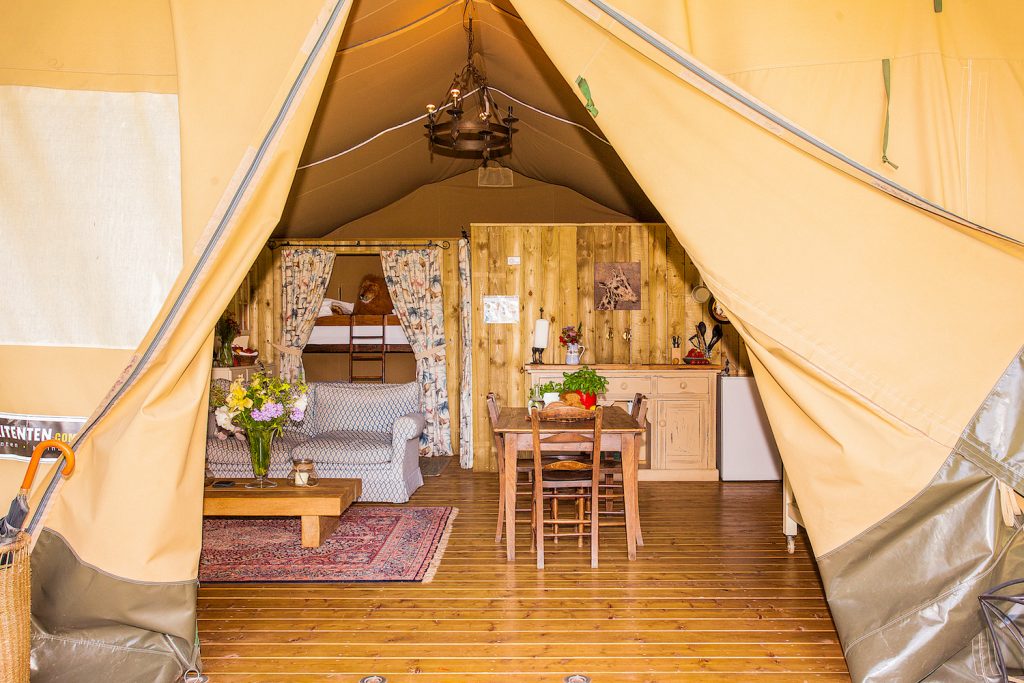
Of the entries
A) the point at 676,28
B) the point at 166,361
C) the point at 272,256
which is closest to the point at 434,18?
the point at 676,28

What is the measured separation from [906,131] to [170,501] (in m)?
2.83

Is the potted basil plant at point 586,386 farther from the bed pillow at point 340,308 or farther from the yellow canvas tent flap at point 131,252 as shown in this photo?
the bed pillow at point 340,308

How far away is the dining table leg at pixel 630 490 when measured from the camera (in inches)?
165

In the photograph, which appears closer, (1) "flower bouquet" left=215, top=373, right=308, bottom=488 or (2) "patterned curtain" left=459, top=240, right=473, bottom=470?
(1) "flower bouquet" left=215, top=373, right=308, bottom=488

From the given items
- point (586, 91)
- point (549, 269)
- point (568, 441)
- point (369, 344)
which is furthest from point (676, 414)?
point (586, 91)

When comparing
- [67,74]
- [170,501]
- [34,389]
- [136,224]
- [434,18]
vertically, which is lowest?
[170,501]

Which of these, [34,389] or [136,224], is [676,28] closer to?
[136,224]

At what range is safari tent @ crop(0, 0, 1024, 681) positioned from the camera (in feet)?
7.57

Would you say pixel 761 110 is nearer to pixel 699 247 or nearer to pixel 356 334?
pixel 699 247

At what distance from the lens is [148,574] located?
97.0 inches

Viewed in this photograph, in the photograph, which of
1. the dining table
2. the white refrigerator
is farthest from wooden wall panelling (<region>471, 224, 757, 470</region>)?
the dining table

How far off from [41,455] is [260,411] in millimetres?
2005

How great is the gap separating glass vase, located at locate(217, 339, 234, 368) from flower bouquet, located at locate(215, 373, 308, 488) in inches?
128

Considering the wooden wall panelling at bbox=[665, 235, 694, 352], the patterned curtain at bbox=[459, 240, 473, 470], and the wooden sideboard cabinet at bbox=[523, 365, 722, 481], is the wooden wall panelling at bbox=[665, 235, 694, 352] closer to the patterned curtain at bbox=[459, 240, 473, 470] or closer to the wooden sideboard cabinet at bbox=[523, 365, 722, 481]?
the wooden sideboard cabinet at bbox=[523, 365, 722, 481]
